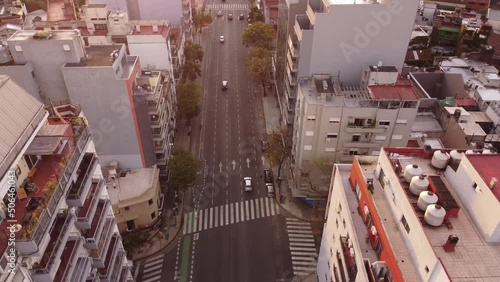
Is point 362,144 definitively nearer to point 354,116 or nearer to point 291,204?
point 354,116

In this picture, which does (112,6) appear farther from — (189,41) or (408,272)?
(408,272)

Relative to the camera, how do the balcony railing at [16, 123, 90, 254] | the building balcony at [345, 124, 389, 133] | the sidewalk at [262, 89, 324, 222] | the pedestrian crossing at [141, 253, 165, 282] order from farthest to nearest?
the sidewalk at [262, 89, 324, 222]
the building balcony at [345, 124, 389, 133]
the pedestrian crossing at [141, 253, 165, 282]
the balcony railing at [16, 123, 90, 254]

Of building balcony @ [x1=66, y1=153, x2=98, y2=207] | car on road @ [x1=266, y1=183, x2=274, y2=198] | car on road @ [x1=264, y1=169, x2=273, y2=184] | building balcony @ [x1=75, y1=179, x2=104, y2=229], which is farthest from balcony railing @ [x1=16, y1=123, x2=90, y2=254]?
car on road @ [x1=264, y1=169, x2=273, y2=184]

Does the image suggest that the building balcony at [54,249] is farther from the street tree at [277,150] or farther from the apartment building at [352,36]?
the apartment building at [352,36]

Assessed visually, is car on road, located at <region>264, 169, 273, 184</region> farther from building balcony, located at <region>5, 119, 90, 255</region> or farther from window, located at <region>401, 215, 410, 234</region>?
building balcony, located at <region>5, 119, 90, 255</region>

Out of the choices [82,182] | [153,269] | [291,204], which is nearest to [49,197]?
[82,182]

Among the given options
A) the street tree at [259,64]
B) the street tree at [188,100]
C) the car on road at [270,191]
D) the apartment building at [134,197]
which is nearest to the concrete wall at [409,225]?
the car on road at [270,191]

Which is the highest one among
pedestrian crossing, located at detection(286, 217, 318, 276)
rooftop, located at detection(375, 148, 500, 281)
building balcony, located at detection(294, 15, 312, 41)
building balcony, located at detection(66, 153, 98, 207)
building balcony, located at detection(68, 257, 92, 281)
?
building balcony, located at detection(294, 15, 312, 41)
